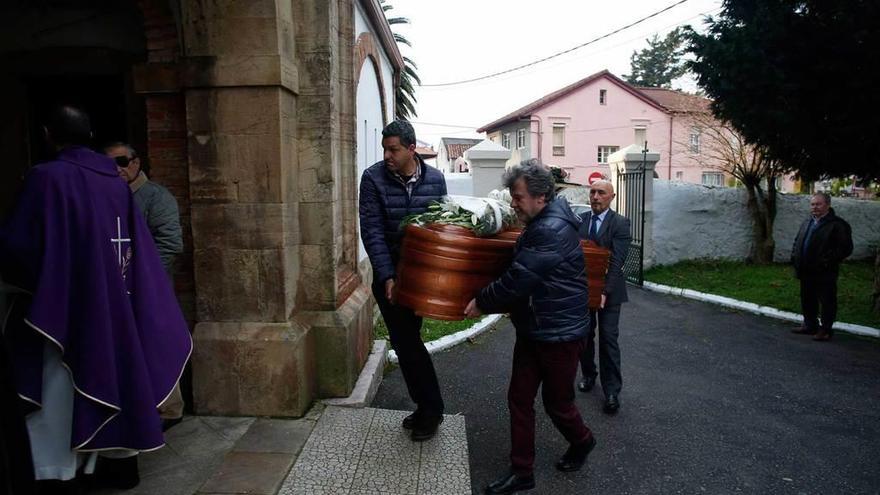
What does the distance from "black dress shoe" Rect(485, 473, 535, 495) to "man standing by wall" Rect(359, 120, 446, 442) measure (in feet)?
2.01

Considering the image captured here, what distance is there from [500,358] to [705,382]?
6.59 feet

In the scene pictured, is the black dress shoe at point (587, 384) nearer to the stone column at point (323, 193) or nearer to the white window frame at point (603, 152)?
the stone column at point (323, 193)

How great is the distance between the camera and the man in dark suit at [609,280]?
4.91 metres

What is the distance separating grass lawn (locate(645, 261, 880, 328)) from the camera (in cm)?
914

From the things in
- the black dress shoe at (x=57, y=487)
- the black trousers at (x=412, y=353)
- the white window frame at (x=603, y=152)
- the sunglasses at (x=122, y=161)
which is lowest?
the black dress shoe at (x=57, y=487)

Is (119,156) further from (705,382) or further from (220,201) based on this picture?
(705,382)

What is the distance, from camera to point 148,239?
3232 millimetres

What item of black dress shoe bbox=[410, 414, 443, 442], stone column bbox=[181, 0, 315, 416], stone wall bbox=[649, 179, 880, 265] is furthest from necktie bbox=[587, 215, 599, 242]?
stone wall bbox=[649, 179, 880, 265]

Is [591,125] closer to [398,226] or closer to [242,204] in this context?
[398,226]

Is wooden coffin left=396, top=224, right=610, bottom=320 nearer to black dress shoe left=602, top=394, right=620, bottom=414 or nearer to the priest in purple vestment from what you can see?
the priest in purple vestment

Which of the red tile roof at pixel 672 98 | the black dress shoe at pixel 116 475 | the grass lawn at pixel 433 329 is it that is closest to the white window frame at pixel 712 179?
the red tile roof at pixel 672 98

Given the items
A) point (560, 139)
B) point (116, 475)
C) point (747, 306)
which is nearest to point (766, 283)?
point (747, 306)

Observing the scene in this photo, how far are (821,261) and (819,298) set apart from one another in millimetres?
492

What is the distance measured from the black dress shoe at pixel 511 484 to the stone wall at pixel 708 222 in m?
10.2
